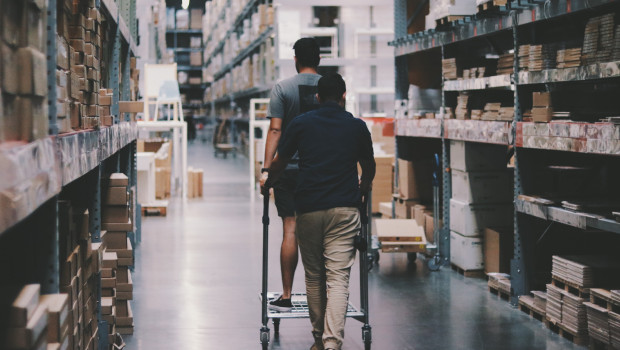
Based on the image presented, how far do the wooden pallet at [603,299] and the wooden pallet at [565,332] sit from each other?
0.30 meters

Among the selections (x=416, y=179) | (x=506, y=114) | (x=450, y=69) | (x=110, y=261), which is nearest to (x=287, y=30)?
(x=416, y=179)

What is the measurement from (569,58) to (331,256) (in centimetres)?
232

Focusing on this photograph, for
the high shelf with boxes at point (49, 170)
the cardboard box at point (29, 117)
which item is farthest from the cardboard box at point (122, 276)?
the cardboard box at point (29, 117)

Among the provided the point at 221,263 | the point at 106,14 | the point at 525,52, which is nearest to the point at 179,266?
the point at 221,263

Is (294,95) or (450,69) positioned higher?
(450,69)

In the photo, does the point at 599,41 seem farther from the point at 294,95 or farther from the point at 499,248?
the point at 499,248

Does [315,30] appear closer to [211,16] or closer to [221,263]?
[221,263]

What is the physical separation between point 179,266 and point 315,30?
7.48m

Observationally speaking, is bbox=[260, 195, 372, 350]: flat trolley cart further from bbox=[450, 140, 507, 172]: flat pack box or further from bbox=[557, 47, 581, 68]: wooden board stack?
bbox=[450, 140, 507, 172]: flat pack box

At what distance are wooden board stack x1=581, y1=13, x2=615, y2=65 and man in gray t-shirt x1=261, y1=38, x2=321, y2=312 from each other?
5.80ft

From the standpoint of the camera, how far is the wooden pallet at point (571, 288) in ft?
16.9

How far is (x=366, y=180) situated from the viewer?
4.73 meters

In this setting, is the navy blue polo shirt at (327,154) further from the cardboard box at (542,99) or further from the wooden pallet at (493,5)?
the wooden pallet at (493,5)

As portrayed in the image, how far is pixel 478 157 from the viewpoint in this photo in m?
7.32
